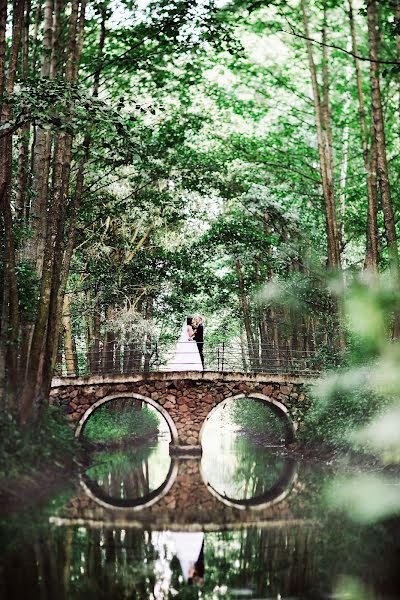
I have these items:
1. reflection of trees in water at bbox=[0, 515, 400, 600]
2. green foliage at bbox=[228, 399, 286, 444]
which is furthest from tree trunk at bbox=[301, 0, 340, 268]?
reflection of trees in water at bbox=[0, 515, 400, 600]

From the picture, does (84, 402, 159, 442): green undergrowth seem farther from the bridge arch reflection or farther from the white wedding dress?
the bridge arch reflection

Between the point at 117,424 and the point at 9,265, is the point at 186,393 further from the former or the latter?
the point at 9,265

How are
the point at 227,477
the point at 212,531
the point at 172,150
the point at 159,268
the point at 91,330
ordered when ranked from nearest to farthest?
the point at 212,531 < the point at 227,477 < the point at 172,150 < the point at 159,268 < the point at 91,330

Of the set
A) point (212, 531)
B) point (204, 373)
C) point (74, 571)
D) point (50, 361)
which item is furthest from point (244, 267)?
point (74, 571)

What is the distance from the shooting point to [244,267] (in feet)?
101

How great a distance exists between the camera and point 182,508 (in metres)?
13.0

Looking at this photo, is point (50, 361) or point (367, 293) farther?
point (50, 361)

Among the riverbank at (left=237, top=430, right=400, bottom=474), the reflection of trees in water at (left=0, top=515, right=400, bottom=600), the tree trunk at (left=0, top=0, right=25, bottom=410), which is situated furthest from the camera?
the riverbank at (left=237, top=430, right=400, bottom=474)

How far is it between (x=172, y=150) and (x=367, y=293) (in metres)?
11.6

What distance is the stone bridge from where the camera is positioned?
934 inches

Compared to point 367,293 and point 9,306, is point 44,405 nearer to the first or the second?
point 9,306

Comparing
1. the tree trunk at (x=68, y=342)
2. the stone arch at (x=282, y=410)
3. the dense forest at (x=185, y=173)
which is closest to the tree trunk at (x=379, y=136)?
the dense forest at (x=185, y=173)

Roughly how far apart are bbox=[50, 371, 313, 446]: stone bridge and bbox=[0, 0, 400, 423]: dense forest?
0.75 m

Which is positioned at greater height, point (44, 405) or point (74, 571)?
point (44, 405)
